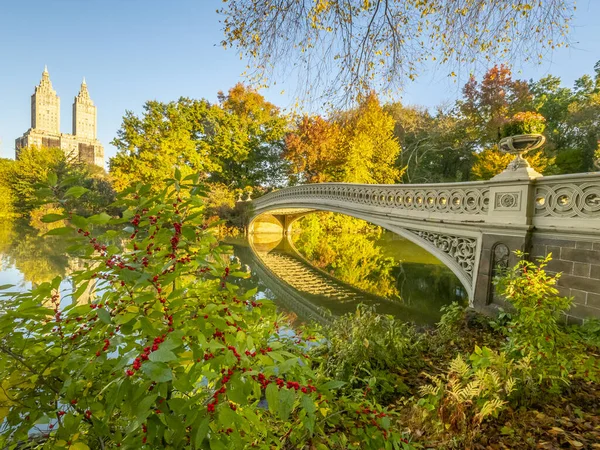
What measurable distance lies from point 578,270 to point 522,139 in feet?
6.24

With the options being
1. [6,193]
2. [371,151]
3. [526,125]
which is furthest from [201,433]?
[6,193]

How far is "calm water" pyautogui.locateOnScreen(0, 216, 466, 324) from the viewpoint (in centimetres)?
735

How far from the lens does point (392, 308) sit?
7039 mm

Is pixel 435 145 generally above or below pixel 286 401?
above

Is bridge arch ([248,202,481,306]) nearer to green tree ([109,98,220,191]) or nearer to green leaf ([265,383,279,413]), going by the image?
green leaf ([265,383,279,413])

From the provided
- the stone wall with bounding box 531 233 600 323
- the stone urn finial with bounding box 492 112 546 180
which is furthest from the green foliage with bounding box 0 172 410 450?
the stone urn finial with bounding box 492 112 546 180

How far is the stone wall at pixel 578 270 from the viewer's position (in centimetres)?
374

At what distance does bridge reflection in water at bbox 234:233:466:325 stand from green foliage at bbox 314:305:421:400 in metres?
0.77

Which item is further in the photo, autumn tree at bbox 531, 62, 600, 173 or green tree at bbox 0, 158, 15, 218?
green tree at bbox 0, 158, 15, 218

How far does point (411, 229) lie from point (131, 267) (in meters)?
6.63

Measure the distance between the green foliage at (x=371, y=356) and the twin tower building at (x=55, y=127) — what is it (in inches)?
2284

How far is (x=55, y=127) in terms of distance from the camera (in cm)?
6203

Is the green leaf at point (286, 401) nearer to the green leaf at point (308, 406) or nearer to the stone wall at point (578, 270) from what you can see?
the green leaf at point (308, 406)

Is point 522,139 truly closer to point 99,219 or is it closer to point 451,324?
point 451,324
